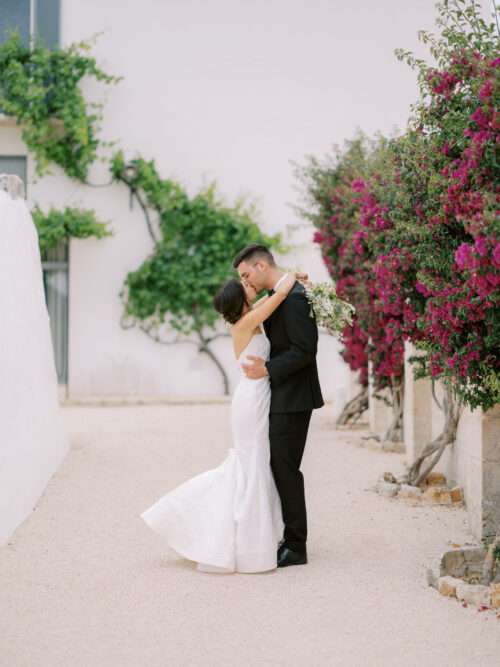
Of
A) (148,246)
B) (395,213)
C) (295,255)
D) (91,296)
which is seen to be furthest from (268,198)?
(395,213)

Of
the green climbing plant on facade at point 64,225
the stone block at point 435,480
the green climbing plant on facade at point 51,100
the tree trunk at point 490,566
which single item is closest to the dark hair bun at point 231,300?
the tree trunk at point 490,566

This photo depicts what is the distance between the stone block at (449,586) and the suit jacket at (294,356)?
1.19m

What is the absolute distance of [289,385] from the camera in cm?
583

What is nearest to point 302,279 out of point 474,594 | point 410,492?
point 474,594

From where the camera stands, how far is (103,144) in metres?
16.7

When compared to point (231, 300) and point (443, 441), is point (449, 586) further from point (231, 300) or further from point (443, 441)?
point (443, 441)

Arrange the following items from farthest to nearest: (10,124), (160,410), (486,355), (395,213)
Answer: (10,124) → (160,410) → (395,213) → (486,355)

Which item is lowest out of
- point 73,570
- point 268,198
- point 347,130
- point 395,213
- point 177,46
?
point 73,570

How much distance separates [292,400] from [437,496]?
8.08 ft

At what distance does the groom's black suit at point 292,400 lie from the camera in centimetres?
575

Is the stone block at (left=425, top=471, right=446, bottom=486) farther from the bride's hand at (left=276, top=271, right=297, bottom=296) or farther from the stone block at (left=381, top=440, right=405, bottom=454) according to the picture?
the bride's hand at (left=276, top=271, right=297, bottom=296)

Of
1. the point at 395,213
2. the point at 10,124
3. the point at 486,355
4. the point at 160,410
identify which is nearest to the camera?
the point at 486,355

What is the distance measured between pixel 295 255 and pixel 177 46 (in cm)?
384

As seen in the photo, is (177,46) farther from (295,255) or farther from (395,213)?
(395,213)
